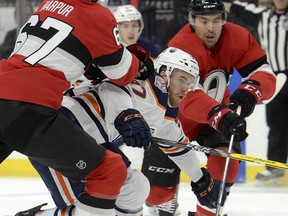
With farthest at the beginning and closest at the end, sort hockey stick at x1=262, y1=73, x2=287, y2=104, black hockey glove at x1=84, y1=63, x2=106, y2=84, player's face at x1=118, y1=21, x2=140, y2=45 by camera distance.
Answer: hockey stick at x1=262, y1=73, x2=287, y2=104 → player's face at x1=118, y1=21, x2=140, y2=45 → black hockey glove at x1=84, y1=63, x2=106, y2=84

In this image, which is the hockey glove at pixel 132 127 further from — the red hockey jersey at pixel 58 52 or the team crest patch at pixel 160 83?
the team crest patch at pixel 160 83

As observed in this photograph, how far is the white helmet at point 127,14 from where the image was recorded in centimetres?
512

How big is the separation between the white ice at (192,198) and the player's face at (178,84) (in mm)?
1045

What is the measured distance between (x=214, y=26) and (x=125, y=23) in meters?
1.54

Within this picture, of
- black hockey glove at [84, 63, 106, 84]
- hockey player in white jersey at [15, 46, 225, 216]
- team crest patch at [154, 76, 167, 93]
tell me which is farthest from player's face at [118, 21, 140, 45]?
black hockey glove at [84, 63, 106, 84]

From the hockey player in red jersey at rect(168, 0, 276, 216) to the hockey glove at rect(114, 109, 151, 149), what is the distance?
675 millimetres

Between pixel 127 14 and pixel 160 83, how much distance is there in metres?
2.08

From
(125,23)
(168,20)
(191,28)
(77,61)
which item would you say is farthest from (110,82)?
(168,20)

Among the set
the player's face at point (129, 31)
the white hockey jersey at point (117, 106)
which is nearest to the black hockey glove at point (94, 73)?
the white hockey jersey at point (117, 106)

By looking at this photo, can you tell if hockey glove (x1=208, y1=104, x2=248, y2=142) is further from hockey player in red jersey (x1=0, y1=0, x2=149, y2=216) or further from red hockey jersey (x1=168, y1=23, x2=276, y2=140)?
hockey player in red jersey (x1=0, y1=0, x2=149, y2=216)

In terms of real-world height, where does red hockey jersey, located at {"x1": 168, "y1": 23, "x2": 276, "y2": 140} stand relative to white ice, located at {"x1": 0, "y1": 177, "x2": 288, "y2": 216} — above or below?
above

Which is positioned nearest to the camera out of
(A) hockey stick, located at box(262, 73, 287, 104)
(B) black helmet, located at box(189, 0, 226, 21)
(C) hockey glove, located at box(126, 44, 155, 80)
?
(C) hockey glove, located at box(126, 44, 155, 80)

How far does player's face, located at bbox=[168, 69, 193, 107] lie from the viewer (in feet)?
10.6

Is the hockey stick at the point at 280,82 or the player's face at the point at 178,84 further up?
the player's face at the point at 178,84
